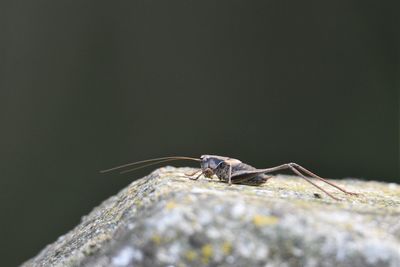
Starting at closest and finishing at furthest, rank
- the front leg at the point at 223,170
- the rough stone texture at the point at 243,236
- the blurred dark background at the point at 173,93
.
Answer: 1. the rough stone texture at the point at 243,236
2. the front leg at the point at 223,170
3. the blurred dark background at the point at 173,93

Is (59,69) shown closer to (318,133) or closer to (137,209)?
(318,133)

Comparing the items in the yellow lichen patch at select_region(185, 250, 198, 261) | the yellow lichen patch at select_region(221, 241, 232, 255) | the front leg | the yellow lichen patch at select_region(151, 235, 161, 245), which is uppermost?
the front leg

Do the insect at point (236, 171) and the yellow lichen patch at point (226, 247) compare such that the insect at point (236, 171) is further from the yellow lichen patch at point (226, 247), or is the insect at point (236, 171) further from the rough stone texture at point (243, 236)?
the yellow lichen patch at point (226, 247)

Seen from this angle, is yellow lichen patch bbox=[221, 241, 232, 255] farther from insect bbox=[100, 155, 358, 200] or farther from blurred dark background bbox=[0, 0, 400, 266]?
blurred dark background bbox=[0, 0, 400, 266]

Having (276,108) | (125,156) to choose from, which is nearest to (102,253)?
(125,156)

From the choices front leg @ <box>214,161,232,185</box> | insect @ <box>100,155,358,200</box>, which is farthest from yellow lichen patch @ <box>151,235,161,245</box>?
front leg @ <box>214,161,232,185</box>

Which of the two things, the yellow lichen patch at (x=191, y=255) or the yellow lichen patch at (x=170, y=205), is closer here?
the yellow lichen patch at (x=191, y=255)

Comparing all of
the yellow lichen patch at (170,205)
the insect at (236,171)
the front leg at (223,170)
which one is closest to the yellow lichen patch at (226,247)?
the yellow lichen patch at (170,205)
